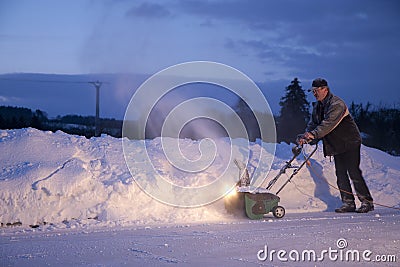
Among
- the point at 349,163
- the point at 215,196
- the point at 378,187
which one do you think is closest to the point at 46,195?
the point at 215,196

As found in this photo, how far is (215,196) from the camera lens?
30.5 ft

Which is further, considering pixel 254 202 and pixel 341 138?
pixel 341 138

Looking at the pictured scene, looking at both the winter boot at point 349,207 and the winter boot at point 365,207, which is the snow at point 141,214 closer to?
the winter boot at point 365,207

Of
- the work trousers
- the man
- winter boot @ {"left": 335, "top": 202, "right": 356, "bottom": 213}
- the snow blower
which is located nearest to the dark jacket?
the man

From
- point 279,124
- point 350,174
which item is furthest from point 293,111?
point 350,174

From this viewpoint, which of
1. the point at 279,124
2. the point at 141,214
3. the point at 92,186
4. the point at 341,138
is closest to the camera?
the point at 141,214

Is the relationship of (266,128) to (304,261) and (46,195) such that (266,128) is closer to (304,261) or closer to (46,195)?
(46,195)

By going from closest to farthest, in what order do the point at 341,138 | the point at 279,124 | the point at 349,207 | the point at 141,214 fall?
the point at 141,214 < the point at 341,138 < the point at 349,207 < the point at 279,124

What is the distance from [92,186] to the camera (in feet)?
28.7

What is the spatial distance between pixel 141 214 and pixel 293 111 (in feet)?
87.4

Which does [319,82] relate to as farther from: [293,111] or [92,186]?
[293,111]

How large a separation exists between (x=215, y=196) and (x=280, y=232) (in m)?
2.22

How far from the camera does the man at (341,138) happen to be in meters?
9.05

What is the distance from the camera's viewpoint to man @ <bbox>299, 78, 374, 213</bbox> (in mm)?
9047
